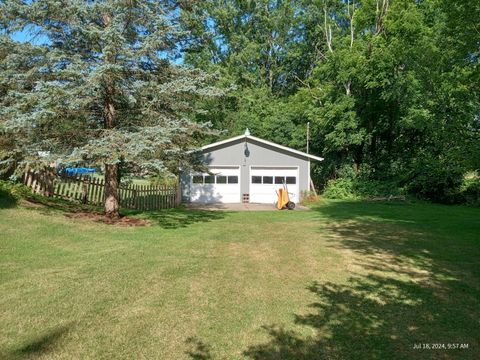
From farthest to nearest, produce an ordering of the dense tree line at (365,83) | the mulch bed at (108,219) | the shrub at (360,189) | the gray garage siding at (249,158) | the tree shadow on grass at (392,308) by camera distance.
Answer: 1. the shrub at (360,189)
2. the gray garage siding at (249,158)
3. the mulch bed at (108,219)
4. the dense tree line at (365,83)
5. the tree shadow on grass at (392,308)

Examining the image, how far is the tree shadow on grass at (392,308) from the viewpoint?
3930 millimetres

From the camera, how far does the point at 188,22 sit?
13258 millimetres

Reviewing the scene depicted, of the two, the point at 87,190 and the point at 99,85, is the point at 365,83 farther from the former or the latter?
the point at 99,85

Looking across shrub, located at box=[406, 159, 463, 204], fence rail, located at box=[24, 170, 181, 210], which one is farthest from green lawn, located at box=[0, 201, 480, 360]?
shrub, located at box=[406, 159, 463, 204]

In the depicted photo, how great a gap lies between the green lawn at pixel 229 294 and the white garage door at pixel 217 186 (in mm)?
11987

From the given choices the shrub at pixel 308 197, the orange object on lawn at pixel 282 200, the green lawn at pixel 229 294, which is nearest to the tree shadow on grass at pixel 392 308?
the green lawn at pixel 229 294

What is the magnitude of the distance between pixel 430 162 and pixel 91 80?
28.0 feet

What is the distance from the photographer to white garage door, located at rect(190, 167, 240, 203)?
22125 millimetres

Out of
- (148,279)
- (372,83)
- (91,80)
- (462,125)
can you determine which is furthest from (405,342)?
(372,83)

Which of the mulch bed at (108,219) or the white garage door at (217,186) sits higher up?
the white garage door at (217,186)

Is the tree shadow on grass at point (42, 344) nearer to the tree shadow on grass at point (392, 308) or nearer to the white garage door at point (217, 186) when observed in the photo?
the tree shadow on grass at point (392, 308)

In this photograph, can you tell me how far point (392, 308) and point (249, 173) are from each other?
17538 millimetres

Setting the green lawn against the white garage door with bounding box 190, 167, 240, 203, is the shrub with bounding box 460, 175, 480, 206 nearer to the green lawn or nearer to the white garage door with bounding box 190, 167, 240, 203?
the white garage door with bounding box 190, 167, 240, 203

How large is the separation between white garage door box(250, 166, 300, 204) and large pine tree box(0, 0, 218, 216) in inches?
400
